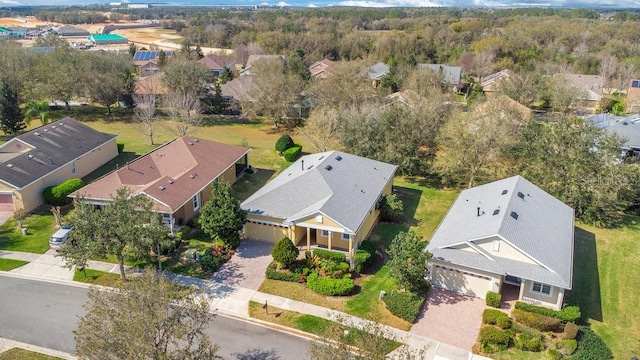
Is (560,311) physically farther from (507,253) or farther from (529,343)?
(507,253)

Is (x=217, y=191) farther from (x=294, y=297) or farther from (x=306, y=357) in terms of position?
(x=306, y=357)

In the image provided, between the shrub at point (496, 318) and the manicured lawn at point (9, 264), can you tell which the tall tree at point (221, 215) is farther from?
the shrub at point (496, 318)

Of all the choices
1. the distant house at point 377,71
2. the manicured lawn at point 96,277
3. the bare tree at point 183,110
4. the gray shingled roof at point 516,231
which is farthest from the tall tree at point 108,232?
the distant house at point 377,71

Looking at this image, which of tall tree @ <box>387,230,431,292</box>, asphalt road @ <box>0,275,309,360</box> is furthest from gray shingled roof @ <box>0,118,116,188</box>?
tall tree @ <box>387,230,431,292</box>

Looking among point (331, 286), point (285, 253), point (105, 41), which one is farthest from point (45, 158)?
point (105, 41)

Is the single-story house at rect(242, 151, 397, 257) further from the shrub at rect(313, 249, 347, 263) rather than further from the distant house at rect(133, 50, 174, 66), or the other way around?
the distant house at rect(133, 50, 174, 66)

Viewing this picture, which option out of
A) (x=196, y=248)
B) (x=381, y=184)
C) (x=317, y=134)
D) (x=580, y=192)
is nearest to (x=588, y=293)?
(x=580, y=192)
